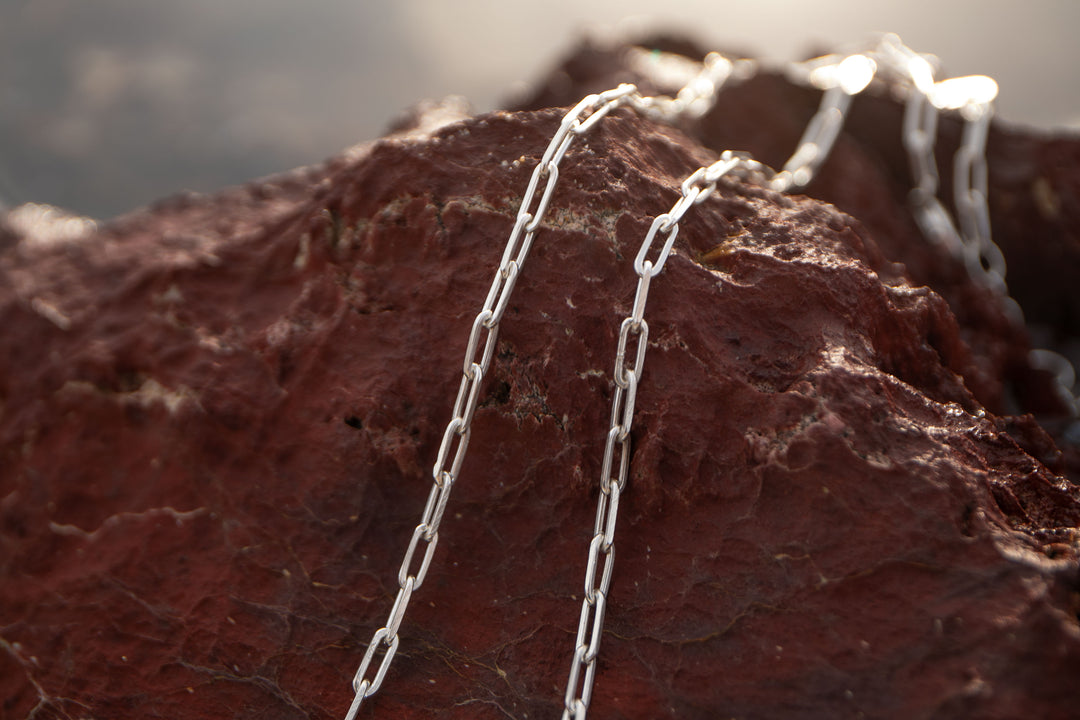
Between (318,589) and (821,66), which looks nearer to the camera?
(318,589)

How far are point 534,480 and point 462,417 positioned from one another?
0.14 m

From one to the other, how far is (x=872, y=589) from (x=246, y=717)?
927mm

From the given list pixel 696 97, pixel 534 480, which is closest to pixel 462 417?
pixel 534 480

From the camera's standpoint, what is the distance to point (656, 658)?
111cm

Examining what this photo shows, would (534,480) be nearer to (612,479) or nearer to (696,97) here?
(612,479)

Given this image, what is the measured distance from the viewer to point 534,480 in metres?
1.22

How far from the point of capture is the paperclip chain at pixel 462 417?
118cm

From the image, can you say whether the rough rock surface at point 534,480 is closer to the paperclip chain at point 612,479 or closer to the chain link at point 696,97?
the paperclip chain at point 612,479

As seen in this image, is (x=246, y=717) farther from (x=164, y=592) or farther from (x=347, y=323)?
(x=347, y=323)

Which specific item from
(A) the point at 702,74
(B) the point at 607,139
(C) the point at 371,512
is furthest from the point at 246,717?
(A) the point at 702,74

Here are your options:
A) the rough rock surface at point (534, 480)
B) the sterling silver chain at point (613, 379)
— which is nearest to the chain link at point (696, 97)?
the sterling silver chain at point (613, 379)

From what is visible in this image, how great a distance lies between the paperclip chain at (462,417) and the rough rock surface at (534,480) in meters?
0.04

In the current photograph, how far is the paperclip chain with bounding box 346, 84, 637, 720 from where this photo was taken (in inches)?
46.3

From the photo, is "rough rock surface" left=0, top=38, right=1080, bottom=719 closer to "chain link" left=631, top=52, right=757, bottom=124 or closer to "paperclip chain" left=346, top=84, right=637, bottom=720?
"paperclip chain" left=346, top=84, right=637, bottom=720
